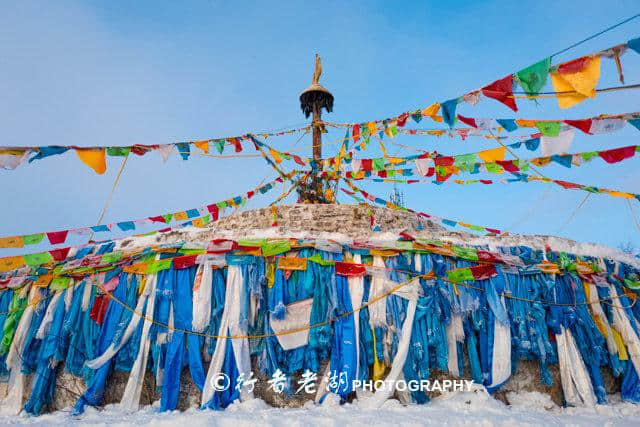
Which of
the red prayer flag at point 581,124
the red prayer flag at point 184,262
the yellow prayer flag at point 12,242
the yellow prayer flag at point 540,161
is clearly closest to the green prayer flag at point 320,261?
the red prayer flag at point 184,262

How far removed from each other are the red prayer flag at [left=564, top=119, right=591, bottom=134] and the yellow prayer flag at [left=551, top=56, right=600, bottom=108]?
109 cm

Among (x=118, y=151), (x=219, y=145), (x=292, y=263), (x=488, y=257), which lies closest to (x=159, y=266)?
(x=292, y=263)

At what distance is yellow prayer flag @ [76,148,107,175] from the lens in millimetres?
5500

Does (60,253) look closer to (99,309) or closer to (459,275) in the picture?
(99,309)

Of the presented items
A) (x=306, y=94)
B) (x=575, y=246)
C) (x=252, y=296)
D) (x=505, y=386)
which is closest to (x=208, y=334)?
(x=252, y=296)

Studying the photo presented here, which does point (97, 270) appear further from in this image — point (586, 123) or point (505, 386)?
point (586, 123)

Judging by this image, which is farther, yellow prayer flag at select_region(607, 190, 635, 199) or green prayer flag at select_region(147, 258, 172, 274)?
yellow prayer flag at select_region(607, 190, 635, 199)

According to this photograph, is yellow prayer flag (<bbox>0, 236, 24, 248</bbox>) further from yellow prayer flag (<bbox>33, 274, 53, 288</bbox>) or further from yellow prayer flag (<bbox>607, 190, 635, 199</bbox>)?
yellow prayer flag (<bbox>607, 190, 635, 199</bbox>)

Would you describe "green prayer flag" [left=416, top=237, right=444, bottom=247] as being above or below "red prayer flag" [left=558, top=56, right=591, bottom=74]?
below

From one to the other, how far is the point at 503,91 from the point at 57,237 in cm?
736

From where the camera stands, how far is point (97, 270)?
5.61 metres

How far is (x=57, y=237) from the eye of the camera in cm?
662

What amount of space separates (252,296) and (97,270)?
250cm

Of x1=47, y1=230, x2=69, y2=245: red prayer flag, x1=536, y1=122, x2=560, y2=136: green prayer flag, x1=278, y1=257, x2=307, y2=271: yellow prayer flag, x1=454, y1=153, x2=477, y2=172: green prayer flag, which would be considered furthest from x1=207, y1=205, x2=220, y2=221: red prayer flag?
x1=536, y1=122, x2=560, y2=136: green prayer flag
